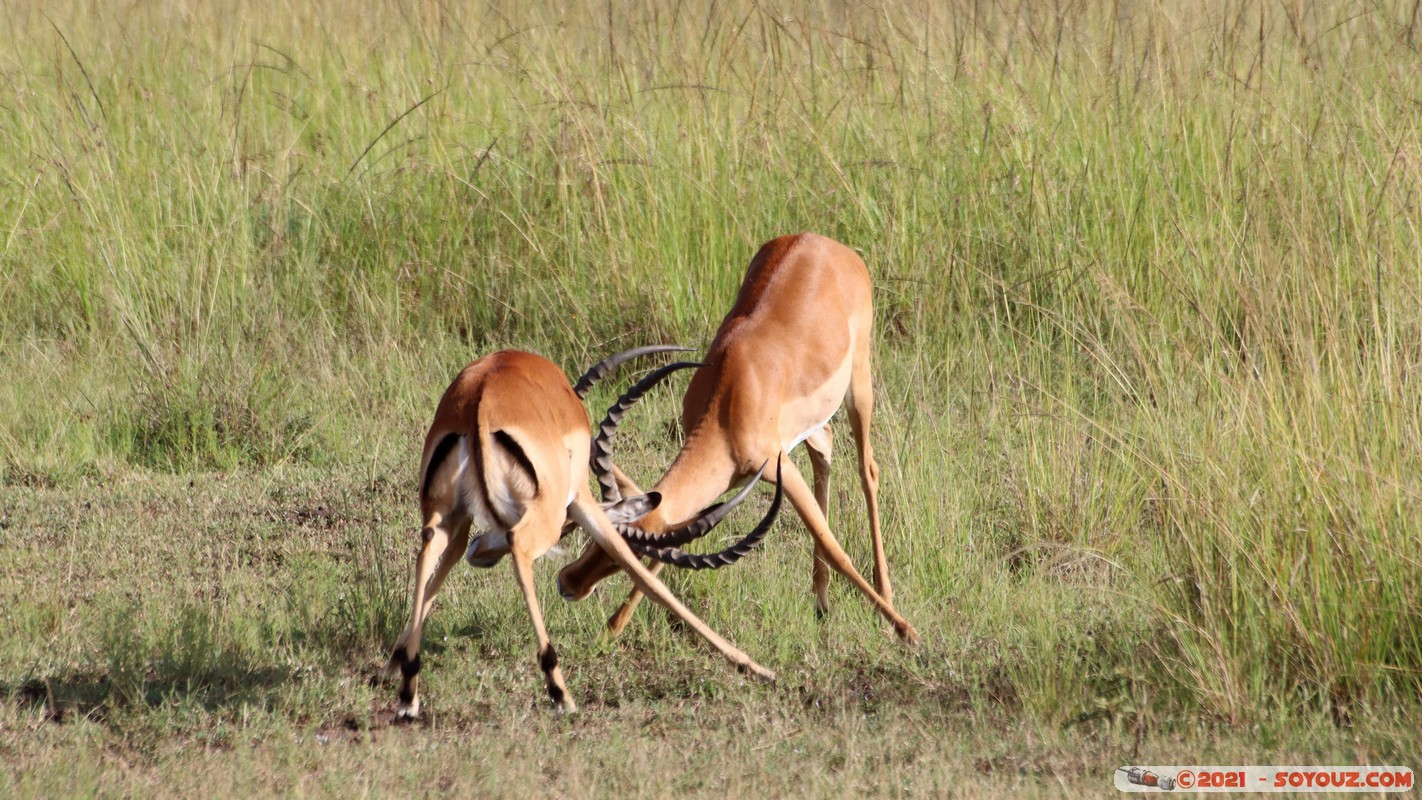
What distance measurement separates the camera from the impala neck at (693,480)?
405 centimetres

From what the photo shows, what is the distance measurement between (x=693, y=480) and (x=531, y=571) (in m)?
0.81

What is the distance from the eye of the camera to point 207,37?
345 inches

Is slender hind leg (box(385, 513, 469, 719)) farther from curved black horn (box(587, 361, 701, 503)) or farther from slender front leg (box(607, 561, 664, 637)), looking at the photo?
slender front leg (box(607, 561, 664, 637))

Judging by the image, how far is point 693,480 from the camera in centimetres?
418

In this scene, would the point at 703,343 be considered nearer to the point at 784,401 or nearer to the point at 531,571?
the point at 784,401

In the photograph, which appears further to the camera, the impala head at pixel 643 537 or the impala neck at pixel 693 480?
the impala neck at pixel 693 480

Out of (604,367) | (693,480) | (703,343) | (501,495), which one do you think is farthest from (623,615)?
(703,343)

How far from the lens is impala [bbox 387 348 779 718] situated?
3451mm

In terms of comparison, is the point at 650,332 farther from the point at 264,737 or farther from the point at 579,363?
the point at 264,737

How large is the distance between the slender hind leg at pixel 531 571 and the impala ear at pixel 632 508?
0.31 meters

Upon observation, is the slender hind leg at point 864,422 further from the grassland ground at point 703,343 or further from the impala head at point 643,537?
the impala head at point 643,537

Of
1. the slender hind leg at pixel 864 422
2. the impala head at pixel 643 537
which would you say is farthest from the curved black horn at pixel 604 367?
the slender hind leg at pixel 864 422

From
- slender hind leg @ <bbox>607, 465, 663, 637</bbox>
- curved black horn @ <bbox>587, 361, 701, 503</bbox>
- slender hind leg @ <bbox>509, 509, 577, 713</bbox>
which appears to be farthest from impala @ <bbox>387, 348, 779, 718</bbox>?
slender hind leg @ <bbox>607, 465, 663, 637</bbox>

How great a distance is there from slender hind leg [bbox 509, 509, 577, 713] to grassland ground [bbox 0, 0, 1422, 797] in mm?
164
